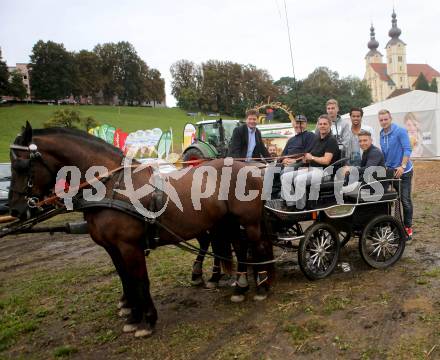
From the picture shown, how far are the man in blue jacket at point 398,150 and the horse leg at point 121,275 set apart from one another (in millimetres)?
3833

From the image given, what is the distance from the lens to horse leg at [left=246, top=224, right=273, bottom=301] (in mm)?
4215

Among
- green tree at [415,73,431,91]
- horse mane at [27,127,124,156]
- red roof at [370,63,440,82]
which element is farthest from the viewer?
red roof at [370,63,440,82]

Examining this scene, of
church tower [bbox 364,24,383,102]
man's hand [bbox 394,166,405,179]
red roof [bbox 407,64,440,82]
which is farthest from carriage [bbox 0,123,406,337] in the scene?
red roof [bbox 407,64,440,82]

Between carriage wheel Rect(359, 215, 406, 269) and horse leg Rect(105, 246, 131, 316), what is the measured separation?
2.92 metres

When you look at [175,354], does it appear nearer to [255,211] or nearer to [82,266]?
[255,211]

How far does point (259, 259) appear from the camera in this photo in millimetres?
4367

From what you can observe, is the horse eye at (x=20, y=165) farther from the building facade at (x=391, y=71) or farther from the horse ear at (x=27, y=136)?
the building facade at (x=391, y=71)

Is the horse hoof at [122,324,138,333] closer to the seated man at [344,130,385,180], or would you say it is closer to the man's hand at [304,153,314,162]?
the man's hand at [304,153,314,162]

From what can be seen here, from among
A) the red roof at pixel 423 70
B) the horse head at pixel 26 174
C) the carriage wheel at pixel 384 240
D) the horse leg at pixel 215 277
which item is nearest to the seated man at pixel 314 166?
the carriage wheel at pixel 384 240

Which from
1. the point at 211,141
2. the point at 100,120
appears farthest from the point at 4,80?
the point at 211,141

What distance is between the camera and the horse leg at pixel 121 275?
3.74m

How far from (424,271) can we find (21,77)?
68.6 meters

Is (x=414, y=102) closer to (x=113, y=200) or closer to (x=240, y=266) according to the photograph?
(x=240, y=266)

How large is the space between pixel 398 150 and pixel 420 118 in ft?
49.2
